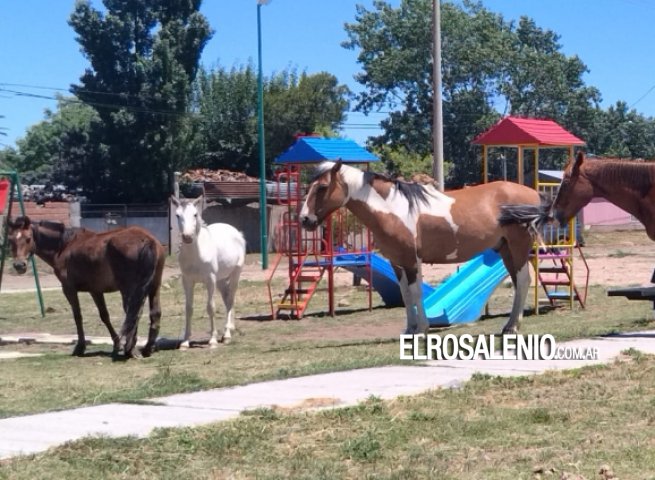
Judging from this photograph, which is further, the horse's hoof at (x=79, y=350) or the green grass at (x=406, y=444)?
the horse's hoof at (x=79, y=350)

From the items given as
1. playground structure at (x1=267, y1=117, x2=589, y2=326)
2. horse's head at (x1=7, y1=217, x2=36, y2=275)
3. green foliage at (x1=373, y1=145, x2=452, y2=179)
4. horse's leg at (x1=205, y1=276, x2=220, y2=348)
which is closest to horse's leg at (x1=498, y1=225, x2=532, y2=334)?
playground structure at (x1=267, y1=117, x2=589, y2=326)

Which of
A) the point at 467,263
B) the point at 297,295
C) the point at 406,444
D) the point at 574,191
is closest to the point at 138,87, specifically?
the point at 297,295

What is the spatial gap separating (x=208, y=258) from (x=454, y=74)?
52813mm

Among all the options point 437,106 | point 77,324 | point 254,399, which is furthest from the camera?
point 437,106

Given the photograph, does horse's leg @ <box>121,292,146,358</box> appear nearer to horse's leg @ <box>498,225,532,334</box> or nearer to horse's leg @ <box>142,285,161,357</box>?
horse's leg @ <box>142,285,161,357</box>

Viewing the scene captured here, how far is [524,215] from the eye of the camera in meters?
14.7

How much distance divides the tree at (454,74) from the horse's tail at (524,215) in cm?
5188

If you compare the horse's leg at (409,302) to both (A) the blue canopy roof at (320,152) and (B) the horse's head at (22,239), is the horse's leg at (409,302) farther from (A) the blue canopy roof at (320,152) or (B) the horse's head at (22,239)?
(A) the blue canopy roof at (320,152)

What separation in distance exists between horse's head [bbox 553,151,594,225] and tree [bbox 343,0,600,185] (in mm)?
52898

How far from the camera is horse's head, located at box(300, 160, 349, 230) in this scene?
14.1m

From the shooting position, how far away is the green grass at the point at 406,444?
692cm

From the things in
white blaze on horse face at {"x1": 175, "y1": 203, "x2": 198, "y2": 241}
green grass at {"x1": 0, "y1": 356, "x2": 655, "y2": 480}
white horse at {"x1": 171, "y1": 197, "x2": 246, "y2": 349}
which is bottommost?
green grass at {"x1": 0, "y1": 356, "x2": 655, "y2": 480}

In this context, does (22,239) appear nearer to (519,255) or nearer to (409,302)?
(409,302)

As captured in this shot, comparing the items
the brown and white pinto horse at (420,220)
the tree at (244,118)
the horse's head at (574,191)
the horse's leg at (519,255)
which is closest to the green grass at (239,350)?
the horse's leg at (519,255)
